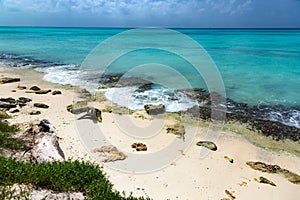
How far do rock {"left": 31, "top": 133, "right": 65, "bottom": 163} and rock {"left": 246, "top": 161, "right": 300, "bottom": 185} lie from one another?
7.70m

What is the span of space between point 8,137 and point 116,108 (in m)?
8.81

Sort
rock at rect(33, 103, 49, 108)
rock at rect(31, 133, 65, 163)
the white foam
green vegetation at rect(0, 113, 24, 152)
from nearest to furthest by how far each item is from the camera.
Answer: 1. rock at rect(31, 133, 65, 163)
2. green vegetation at rect(0, 113, 24, 152)
3. rock at rect(33, 103, 49, 108)
4. the white foam

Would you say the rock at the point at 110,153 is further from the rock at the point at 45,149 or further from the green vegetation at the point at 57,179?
the green vegetation at the point at 57,179

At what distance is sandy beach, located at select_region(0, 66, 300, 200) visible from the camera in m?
9.09

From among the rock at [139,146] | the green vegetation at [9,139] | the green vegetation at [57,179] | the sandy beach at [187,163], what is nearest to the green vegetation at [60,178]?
the green vegetation at [57,179]

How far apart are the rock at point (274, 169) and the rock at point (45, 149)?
7.70 m

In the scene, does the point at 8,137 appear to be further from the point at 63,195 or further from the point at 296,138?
the point at 296,138

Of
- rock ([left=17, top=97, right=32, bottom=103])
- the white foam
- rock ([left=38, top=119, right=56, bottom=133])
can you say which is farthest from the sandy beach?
the white foam

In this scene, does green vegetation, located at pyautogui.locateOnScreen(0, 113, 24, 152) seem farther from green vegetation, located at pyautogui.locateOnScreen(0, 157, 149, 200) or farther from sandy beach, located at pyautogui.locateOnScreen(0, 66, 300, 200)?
green vegetation, located at pyautogui.locateOnScreen(0, 157, 149, 200)

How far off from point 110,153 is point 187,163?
324 centimetres

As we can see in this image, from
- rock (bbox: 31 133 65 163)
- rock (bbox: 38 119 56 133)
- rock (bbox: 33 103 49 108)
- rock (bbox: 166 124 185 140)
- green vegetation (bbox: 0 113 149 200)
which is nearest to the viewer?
green vegetation (bbox: 0 113 149 200)

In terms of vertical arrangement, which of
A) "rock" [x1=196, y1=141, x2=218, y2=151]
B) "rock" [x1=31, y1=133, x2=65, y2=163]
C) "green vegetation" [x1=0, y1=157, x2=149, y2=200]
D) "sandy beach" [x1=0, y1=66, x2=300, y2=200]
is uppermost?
"green vegetation" [x1=0, y1=157, x2=149, y2=200]

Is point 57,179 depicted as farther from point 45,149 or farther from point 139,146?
point 139,146

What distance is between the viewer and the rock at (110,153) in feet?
34.3
